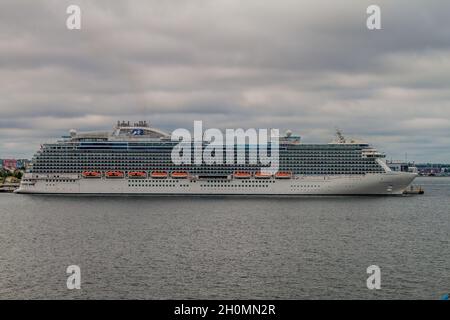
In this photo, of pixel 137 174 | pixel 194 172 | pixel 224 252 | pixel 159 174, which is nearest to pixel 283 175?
pixel 194 172

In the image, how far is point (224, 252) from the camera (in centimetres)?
3494

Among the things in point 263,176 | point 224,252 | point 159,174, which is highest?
point 159,174

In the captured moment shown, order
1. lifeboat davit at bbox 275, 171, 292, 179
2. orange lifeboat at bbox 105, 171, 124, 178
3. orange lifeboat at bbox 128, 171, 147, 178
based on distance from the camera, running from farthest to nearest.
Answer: orange lifeboat at bbox 105, 171, 124, 178
orange lifeboat at bbox 128, 171, 147, 178
lifeboat davit at bbox 275, 171, 292, 179

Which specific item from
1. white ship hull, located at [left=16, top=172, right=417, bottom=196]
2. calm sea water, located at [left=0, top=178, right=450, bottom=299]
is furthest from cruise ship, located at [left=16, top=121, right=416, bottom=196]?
calm sea water, located at [left=0, top=178, right=450, bottom=299]

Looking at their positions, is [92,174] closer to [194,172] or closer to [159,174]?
[159,174]

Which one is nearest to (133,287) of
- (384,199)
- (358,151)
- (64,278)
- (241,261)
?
(64,278)

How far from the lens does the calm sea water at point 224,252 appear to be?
26.5 meters

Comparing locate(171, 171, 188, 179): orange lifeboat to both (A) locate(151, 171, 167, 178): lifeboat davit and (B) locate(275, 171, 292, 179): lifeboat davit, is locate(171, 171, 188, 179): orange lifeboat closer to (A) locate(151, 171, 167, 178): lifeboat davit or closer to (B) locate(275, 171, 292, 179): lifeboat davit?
(A) locate(151, 171, 167, 178): lifeboat davit

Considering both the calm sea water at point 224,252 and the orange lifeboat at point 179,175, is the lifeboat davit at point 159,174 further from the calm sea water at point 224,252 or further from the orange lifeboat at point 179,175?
the calm sea water at point 224,252

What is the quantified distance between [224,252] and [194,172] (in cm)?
4543

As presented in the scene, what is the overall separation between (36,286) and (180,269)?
6810 millimetres

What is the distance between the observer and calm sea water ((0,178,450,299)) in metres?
26.5

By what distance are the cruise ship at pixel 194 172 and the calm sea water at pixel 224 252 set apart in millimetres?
16801
